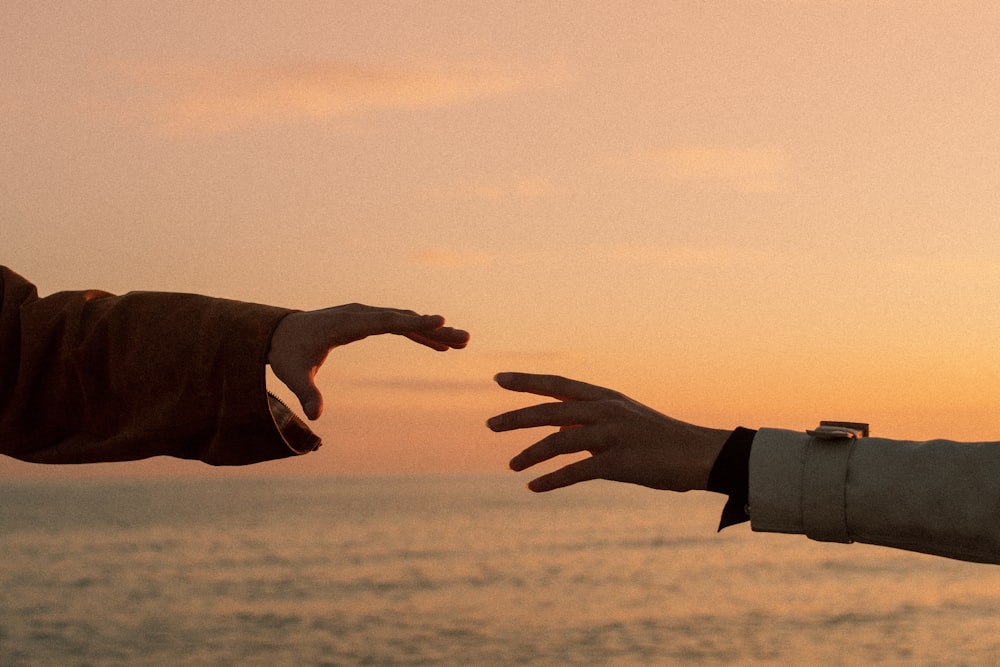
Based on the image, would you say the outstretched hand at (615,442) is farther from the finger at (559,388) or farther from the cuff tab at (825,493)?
the cuff tab at (825,493)

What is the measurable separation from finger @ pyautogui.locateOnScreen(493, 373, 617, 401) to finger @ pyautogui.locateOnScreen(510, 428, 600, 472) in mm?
105

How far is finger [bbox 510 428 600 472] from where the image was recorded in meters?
2.33

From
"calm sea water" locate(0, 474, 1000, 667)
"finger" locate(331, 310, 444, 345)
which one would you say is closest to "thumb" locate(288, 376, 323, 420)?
"finger" locate(331, 310, 444, 345)

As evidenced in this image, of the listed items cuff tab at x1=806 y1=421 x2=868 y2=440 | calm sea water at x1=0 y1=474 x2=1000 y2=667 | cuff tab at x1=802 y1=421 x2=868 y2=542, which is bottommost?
calm sea water at x1=0 y1=474 x2=1000 y2=667

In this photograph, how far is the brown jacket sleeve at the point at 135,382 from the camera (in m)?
2.48

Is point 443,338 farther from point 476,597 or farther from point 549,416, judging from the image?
point 476,597

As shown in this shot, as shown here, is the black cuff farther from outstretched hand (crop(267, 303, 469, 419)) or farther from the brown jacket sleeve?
the brown jacket sleeve

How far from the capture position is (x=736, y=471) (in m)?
2.41

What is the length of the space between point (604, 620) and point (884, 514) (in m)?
29.0

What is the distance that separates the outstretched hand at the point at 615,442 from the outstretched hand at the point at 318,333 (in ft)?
0.78

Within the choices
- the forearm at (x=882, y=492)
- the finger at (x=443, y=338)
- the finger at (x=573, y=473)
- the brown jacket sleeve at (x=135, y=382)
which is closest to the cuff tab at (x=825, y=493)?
the forearm at (x=882, y=492)

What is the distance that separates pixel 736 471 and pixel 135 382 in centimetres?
130

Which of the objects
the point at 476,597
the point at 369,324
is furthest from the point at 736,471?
the point at 476,597

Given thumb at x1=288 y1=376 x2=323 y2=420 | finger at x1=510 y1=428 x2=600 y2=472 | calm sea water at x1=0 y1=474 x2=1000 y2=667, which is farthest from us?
calm sea water at x1=0 y1=474 x2=1000 y2=667
